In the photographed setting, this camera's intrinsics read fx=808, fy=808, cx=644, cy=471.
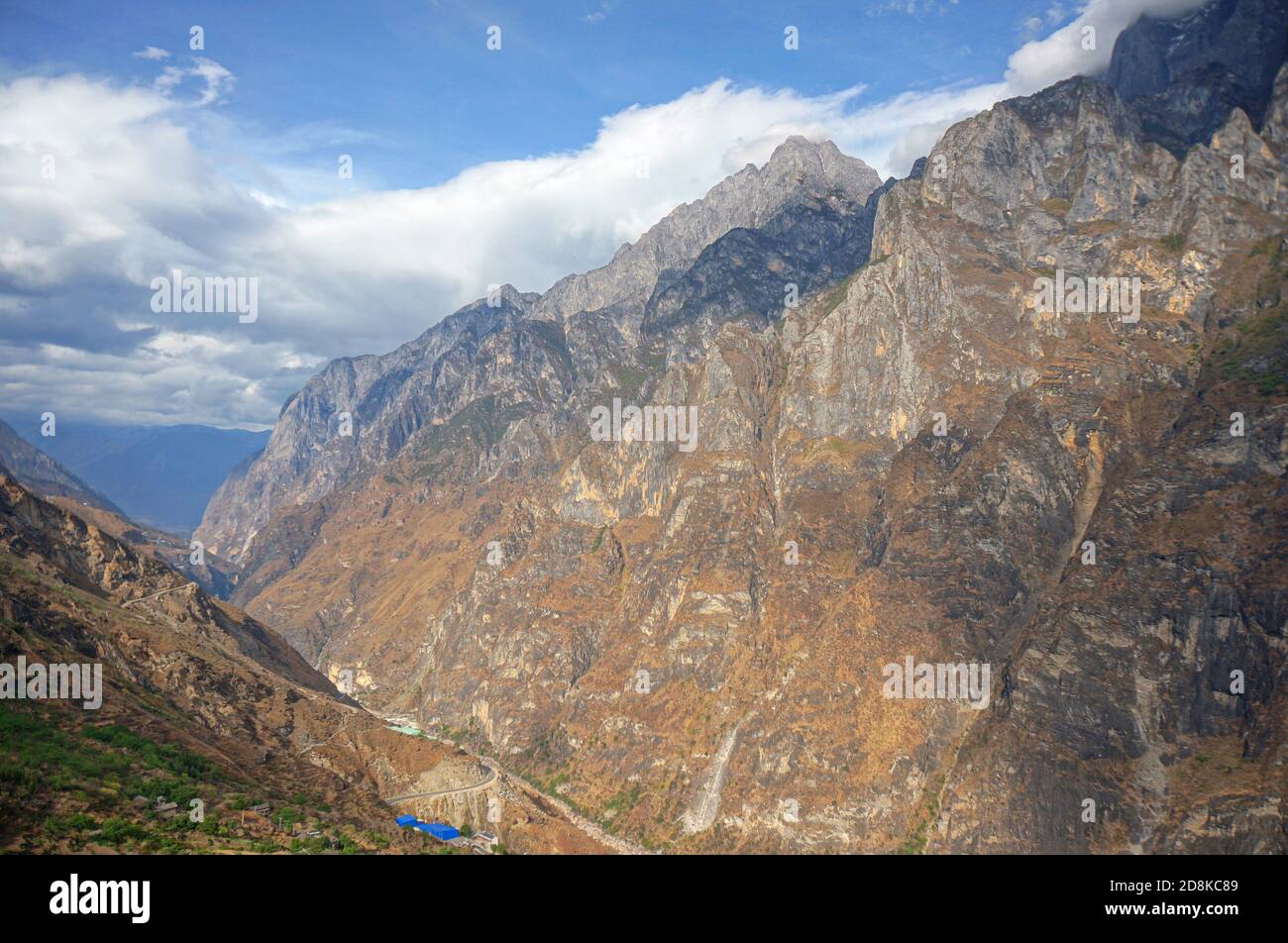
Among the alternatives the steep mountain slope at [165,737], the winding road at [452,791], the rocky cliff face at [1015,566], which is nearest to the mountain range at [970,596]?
the rocky cliff face at [1015,566]

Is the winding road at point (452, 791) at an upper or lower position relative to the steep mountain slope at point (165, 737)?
lower

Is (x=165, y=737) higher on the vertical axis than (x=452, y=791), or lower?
higher

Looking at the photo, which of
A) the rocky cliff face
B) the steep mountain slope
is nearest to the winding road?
the steep mountain slope

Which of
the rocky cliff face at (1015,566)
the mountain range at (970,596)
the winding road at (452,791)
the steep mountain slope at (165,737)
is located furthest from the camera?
the rocky cliff face at (1015,566)

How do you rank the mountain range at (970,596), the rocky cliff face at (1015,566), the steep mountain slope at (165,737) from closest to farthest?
1. the steep mountain slope at (165,737)
2. the mountain range at (970,596)
3. the rocky cliff face at (1015,566)

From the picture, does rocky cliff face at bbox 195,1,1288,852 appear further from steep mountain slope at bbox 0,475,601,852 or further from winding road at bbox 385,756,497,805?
steep mountain slope at bbox 0,475,601,852

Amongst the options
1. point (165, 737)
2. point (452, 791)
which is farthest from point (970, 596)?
point (165, 737)

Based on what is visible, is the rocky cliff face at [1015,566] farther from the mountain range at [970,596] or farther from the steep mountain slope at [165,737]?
the steep mountain slope at [165,737]

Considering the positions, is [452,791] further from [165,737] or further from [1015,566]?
[1015,566]

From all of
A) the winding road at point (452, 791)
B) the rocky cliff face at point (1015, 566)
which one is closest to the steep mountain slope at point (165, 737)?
the winding road at point (452, 791)

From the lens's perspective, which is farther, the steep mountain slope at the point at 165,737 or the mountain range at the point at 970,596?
the mountain range at the point at 970,596
